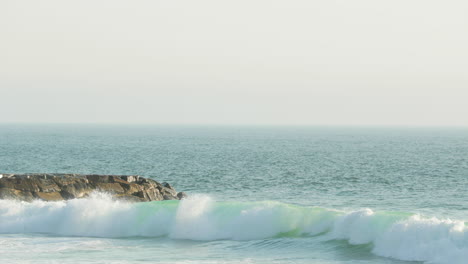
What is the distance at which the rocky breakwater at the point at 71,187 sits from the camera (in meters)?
32.5

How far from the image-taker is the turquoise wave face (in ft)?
67.6

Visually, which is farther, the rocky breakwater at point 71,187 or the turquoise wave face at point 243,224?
the rocky breakwater at point 71,187

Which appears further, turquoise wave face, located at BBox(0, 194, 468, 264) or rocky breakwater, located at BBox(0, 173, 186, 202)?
rocky breakwater, located at BBox(0, 173, 186, 202)

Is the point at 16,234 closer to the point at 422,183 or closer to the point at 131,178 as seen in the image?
the point at 131,178

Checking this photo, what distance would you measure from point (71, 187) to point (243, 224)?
11843mm

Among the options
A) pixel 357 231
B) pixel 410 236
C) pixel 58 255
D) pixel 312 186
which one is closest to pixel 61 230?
pixel 58 255

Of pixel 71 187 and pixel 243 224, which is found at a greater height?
pixel 71 187

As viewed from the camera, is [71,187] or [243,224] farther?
[71,187]

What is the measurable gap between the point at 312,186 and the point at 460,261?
1113 inches

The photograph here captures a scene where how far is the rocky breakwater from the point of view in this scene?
3253 centimetres

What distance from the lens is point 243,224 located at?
83.2 ft

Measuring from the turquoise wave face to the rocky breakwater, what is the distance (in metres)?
2.47

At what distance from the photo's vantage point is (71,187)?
110 ft

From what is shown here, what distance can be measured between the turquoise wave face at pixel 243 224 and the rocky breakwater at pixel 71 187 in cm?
247
